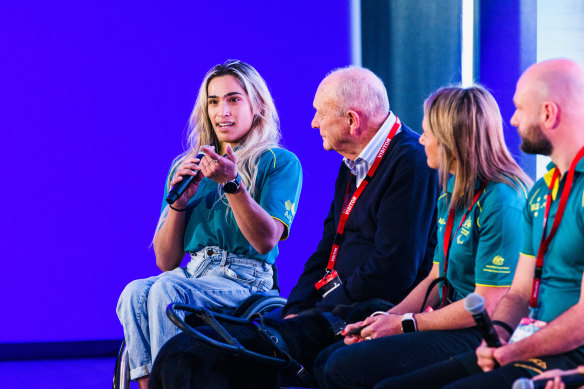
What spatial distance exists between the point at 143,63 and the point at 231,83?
1523 millimetres

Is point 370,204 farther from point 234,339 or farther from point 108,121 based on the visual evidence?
point 108,121

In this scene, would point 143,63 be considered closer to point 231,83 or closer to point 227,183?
point 231,83

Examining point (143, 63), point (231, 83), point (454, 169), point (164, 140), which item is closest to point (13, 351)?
point (164, 140)

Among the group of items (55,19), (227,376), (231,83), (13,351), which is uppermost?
(55,19)

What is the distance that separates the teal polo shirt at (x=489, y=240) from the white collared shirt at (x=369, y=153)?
0.54 metres

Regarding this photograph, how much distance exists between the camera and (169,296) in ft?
8.89

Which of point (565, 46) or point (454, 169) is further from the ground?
point (565, 46)

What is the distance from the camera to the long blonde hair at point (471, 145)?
2127 mm

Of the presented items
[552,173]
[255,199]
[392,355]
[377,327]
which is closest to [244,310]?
[255,199]

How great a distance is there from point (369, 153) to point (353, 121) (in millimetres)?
127

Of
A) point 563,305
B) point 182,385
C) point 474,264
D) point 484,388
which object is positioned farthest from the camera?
point 182,385

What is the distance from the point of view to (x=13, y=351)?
4.48 meters

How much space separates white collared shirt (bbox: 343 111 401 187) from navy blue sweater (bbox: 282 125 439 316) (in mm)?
39

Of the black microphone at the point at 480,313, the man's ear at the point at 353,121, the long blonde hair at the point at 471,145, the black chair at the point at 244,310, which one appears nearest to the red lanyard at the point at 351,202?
the man's ear at the point at 353,121
